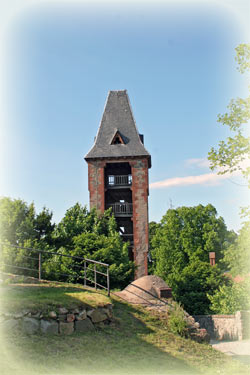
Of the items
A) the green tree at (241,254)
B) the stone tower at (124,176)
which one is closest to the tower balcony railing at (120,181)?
the stone tower at (124,176)

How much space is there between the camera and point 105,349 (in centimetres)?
1052

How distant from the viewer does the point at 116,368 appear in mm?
9672

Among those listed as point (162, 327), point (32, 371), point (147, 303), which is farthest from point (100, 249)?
point (32, 371)

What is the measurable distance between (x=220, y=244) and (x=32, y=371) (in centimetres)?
3457

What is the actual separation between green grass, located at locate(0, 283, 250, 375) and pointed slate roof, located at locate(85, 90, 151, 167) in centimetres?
2171

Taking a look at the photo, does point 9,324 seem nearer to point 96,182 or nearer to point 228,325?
point 228,325

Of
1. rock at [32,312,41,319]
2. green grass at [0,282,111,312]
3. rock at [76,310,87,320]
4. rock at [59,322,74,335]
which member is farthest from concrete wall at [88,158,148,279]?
rock at [32,312,41,319]

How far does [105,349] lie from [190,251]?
30.2 metres

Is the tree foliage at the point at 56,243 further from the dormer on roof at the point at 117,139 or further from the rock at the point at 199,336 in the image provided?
the dormer on roof at the point at 117,139

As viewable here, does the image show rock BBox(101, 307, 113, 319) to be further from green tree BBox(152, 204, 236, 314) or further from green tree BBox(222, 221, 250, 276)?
green tree BBox(152, 204, 236, 314)

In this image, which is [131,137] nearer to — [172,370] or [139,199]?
[139,199]

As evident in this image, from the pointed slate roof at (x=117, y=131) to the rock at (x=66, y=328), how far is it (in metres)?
24.3

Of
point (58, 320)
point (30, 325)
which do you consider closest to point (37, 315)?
point (30, 325)

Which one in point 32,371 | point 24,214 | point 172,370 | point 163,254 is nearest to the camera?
point 32,371
